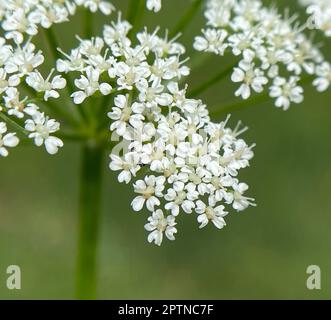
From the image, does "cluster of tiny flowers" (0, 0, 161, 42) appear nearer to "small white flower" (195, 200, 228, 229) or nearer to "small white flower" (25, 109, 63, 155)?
"small white flower" (25, 109, 63, 155)

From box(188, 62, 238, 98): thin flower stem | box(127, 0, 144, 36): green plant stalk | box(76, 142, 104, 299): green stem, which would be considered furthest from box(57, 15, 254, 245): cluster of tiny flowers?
box(76, 142, 104, 299): green stem

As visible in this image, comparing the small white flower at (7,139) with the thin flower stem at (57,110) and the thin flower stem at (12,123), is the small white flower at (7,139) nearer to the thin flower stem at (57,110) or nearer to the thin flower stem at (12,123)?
the thin flower stem at (12,123)

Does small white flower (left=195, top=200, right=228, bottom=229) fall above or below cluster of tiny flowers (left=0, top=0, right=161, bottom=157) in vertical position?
below

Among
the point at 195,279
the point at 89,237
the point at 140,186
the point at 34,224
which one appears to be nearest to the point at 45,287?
the point at 34,224

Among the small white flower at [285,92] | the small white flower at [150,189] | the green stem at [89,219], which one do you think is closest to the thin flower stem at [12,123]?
the small white flower at [150,189]

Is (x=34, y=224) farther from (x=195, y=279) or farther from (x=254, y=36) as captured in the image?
(x=254, y=36)


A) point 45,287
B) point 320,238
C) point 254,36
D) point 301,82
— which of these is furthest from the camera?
point 320,238

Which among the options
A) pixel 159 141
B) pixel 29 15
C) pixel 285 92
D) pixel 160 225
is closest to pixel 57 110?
pixel 29 15
